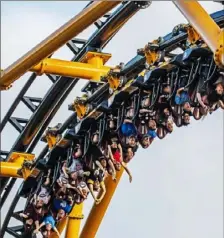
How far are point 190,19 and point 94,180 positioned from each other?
10.9 feet

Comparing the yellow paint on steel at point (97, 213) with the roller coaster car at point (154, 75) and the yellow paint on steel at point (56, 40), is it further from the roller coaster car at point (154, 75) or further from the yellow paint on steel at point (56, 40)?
the roller coaster car at point (154, 75)

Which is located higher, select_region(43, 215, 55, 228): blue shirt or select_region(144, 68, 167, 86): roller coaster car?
select_region(144, 68, 167, 86): roller coaster car

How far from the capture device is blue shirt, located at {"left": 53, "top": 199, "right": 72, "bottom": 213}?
11.5 m

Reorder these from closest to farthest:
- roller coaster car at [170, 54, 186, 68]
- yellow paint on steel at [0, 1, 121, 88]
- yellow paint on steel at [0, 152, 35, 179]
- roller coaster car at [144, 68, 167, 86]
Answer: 1. yellow paint on steel at [0, 1, 121, 88]
2. roller coaster car at [170, 54, 186, 68]
3. roller coaster car at [144, 68, 167, 86]
4. yellow paint on steel at [0, 152, 35, 179]

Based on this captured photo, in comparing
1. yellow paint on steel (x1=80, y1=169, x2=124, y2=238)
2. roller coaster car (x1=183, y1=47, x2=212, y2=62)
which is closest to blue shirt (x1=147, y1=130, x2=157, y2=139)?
roller coaster car (x1=183, y1=47, x2=212, y2=62)

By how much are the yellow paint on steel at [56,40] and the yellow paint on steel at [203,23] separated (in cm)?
87

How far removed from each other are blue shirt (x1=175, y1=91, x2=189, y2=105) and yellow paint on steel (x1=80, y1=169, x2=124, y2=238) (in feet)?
7.25

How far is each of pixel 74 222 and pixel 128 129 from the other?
2110 mm

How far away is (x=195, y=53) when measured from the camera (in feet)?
30.8

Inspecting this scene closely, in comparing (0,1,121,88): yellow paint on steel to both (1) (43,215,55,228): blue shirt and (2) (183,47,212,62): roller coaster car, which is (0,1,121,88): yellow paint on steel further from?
(1) (43,215,55,228): blue shirt

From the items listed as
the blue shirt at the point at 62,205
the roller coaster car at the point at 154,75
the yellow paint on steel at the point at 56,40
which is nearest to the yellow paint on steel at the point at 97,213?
the blue shirt at the point at 62,205

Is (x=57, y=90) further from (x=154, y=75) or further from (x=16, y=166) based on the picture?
(x=154, y=75)

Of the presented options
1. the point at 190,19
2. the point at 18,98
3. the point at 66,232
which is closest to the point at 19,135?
the point at 18,98

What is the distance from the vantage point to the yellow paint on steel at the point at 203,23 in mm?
7879
